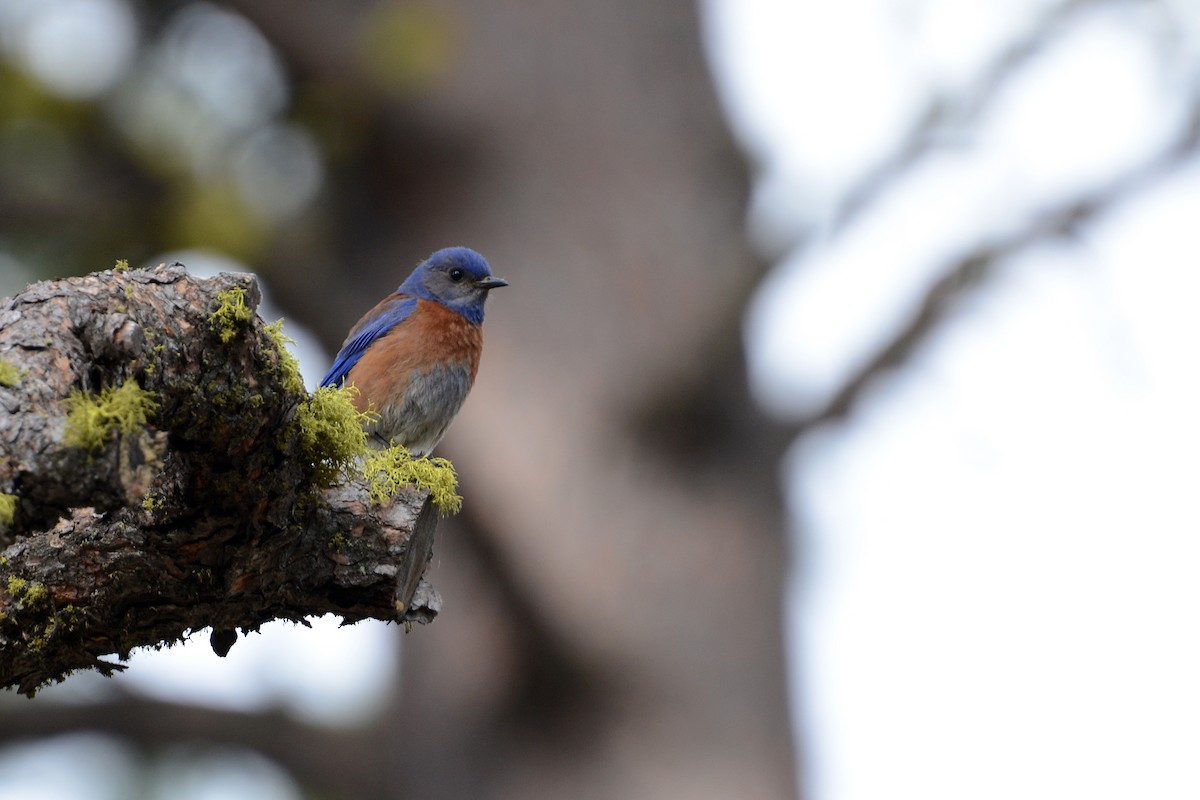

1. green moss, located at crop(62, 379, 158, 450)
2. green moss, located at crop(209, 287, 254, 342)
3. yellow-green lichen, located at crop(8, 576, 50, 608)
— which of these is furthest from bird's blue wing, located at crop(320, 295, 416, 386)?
green moss, located at crop(62, 379, 158, 450)

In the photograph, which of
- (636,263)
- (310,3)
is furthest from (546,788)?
(310,3)

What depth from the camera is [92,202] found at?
6547 mm

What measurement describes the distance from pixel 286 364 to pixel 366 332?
10.3 ft

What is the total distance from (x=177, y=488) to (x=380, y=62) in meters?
4.42

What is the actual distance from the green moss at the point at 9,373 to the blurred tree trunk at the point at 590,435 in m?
4.43

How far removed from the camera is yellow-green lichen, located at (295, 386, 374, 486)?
2.72 meters

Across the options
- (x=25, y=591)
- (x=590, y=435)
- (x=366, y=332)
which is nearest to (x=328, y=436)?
(x=25, y=591)

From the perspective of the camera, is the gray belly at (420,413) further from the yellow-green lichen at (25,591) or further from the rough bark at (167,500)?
the yellow-green lichen at (25,591)

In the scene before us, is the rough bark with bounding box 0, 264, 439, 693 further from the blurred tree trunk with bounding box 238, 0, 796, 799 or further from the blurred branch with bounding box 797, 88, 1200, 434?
the blurred branch with bounding box 797, 88, 1200, 434

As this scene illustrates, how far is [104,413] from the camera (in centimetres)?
209

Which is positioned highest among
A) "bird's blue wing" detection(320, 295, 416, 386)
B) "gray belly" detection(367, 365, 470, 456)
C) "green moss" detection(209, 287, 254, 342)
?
"bird's blue wing" detection(320, 295, 416, 386)

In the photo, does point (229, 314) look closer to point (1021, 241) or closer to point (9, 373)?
point (9, 373)

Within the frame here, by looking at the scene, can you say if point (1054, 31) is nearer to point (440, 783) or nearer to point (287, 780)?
point (440, 783)

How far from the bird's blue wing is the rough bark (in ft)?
8.65
